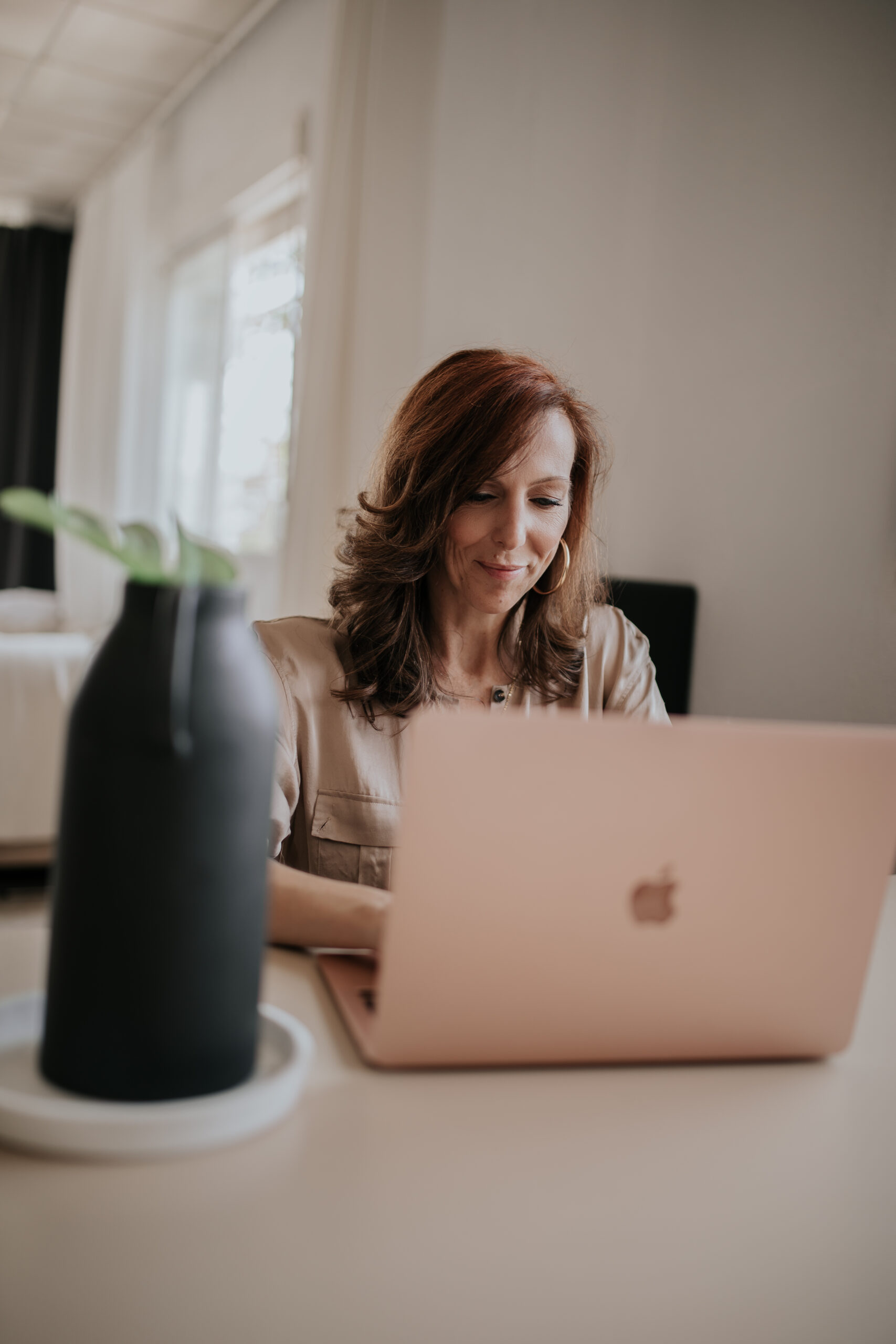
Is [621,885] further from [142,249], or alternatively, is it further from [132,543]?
[142,249]

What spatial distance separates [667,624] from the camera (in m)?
2.57

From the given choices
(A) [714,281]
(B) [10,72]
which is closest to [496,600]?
(A) [714,281]

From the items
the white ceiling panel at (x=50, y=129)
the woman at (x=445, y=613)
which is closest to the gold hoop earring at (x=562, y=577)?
the woman at (x=445, y=613)

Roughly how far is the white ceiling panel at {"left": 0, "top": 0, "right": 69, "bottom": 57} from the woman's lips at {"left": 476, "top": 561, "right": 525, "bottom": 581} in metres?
3.86

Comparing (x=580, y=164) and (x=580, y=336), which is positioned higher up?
(x=580, y=164)

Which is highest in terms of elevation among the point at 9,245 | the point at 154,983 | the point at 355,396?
the point at 9,245

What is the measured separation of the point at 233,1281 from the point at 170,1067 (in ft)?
0.36

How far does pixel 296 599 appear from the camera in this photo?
A: 3.40 meters

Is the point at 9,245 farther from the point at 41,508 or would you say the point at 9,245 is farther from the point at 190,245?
the point at 41,508

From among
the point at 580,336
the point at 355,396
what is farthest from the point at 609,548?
the point at 355,396

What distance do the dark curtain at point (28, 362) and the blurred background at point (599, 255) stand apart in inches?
80.2

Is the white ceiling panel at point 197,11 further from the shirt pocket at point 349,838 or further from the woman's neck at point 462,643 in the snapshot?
the shirt pocket at point 349,838

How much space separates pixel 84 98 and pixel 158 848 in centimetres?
551

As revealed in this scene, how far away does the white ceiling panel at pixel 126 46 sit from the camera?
14.2 ft
